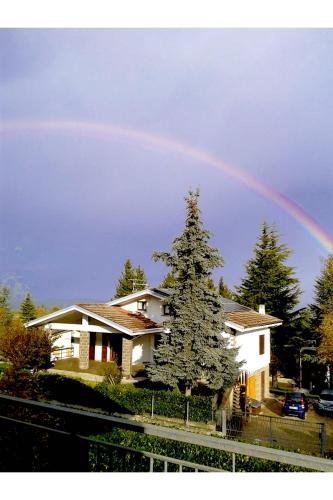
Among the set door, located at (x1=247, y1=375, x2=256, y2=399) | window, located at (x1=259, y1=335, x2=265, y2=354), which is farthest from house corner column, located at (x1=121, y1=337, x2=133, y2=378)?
window, located at (x1=259, y1=335, x2=265, y2=354)

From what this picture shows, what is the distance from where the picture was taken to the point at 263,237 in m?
34.8

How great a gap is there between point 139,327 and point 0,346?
6717 millimetres

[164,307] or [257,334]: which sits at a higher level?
[164,307]

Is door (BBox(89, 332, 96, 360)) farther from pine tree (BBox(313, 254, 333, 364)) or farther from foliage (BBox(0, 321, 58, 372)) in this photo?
pine tree (BBox(313, 254, 333, 364))

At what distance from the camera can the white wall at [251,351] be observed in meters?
19.7

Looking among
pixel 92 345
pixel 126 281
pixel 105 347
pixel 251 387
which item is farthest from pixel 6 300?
Result: pixel 251 387

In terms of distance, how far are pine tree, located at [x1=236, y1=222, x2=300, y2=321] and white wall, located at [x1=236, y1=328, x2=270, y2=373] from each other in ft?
31.5

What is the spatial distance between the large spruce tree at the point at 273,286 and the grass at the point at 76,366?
15.2 metres

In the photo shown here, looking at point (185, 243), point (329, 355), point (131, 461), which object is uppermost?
point (185, 243)

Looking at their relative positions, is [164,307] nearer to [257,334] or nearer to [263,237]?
[257,334]

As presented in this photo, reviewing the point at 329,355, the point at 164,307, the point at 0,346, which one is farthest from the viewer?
the point at 329,355

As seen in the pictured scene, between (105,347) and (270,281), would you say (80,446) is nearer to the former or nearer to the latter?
(105,347)

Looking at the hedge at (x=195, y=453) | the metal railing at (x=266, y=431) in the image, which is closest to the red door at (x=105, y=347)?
the metal railing at (x=266, y=431)
